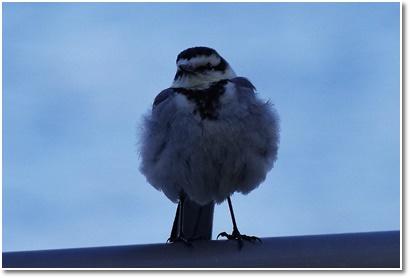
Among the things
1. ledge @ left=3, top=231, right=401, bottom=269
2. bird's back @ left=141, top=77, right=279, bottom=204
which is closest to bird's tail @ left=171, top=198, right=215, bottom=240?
bird's back @ left=141, top=77, right=279, bottom=204

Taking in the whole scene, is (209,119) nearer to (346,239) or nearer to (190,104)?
(190,104)

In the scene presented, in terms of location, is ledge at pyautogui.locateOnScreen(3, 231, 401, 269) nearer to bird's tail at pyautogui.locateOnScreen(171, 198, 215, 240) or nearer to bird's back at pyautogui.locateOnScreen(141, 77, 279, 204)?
bird's back at pyautogui.locateOnScreen(141, 77, 279, 204)

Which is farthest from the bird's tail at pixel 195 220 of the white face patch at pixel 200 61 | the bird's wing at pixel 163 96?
the white face patch at pixel 200 61

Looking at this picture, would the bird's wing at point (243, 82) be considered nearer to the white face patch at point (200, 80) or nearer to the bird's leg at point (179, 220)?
the white face patch at point (200, 80)

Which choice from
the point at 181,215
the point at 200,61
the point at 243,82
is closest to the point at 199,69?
the point at 200,61

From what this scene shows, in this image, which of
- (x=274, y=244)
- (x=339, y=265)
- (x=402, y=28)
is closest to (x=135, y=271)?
(x=274, y=244)

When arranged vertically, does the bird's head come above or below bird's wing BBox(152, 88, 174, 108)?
above

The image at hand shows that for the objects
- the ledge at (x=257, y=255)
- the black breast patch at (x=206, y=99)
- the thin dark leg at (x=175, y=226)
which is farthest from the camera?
the thin dark leg at (x=175, y=226)
